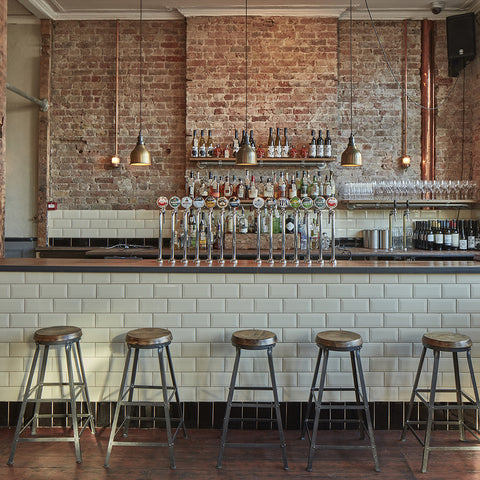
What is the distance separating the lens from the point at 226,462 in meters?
2.79

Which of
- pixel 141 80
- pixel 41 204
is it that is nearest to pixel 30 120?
pixel 41 204

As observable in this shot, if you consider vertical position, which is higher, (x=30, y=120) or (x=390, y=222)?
(x=30, y=120)

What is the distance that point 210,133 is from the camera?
251 inches

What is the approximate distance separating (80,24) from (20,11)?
82 centimetres

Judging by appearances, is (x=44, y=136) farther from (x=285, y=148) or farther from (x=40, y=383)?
(x=40, y=383)

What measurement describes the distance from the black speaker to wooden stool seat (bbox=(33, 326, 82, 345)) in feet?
19.8

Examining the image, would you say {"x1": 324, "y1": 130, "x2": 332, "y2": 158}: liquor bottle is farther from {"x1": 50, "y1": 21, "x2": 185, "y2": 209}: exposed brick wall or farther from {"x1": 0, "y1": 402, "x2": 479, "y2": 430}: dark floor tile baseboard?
{"x1": 0, "y1": 402, "x2": 479, "y2": 430}: dark floor tile baseboard

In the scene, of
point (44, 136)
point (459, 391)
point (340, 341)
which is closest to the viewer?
point (340, 341)

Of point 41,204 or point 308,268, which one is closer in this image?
point 308,268

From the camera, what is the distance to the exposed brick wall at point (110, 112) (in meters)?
6.66

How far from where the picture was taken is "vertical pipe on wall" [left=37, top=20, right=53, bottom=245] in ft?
21.8

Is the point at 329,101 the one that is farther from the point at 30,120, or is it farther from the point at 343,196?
the point at 30,120

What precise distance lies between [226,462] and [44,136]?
18.0 feet

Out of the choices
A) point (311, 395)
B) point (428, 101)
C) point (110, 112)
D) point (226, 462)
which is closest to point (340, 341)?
point (311, 395)
